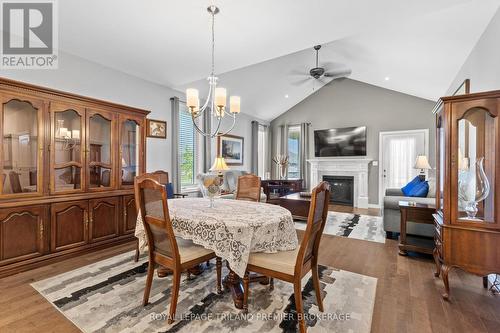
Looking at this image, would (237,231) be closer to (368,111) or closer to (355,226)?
(355,226)

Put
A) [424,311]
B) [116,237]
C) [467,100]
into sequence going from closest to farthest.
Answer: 1. [424,311]
2. [467,100]
3. [116,237]

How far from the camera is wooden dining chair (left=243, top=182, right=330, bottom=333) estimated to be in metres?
1.55

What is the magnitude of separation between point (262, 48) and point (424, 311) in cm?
332

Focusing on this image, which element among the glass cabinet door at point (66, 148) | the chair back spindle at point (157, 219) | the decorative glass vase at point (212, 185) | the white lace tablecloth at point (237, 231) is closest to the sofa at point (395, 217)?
the white lace tablecloth at point (237, 231)

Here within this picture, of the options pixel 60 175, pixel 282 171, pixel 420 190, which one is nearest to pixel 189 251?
pixel 60 175

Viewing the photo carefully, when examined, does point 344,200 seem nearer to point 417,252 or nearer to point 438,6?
point 417,252

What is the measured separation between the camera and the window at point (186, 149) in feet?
16.6

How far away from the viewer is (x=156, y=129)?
14.4 feet

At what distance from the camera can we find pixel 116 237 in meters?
3.32

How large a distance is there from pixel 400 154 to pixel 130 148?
632 cm

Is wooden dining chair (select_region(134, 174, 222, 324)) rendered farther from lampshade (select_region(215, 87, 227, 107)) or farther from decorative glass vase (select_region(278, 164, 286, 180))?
decorative glass vase (select_region(278, 164, 286, 180))

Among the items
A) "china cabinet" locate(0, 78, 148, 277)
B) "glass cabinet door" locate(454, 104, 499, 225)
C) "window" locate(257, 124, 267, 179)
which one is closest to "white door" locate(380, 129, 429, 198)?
"window" locate(257, 124, 267, 179)

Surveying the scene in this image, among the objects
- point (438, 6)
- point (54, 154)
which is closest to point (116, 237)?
point (54, 154)

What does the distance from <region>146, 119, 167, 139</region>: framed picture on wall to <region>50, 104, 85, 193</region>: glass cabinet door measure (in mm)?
1300
